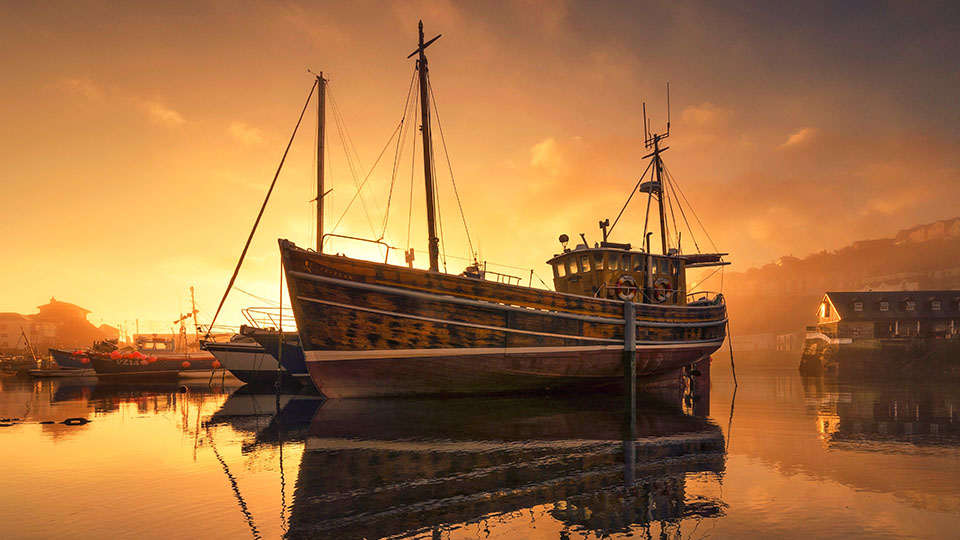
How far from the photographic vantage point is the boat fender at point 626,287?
2297 cm

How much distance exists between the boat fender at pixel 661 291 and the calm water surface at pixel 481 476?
8816 mm

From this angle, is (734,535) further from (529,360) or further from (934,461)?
(529,360)

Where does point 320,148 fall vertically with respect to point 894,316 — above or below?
above

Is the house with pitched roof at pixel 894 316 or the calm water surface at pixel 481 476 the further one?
the house with pitched roof at pixel 894 316

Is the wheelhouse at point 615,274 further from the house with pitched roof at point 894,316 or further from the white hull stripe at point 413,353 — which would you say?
the house with pitched roof at point 894,316

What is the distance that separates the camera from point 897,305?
52875 millimetres

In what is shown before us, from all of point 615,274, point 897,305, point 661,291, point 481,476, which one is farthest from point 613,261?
point 897,305

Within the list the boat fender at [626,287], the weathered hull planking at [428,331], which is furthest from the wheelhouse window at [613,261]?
the weathered hull planking at [428,331]

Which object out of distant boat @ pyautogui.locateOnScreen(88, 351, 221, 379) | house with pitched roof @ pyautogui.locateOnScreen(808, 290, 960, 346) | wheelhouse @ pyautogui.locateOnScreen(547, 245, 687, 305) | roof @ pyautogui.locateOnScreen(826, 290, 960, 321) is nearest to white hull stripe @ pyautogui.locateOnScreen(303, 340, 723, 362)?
wheelhouse @ pyautogui.locateOnScreen(547, 245, 687, 305)

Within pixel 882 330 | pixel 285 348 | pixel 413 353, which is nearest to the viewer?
pixel 413 353

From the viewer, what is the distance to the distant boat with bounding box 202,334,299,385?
101 feet

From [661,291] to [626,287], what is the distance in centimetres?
351

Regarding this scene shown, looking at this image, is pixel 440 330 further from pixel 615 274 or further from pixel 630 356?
pixel 615 274

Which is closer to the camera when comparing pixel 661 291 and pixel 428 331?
pixel 428 331
